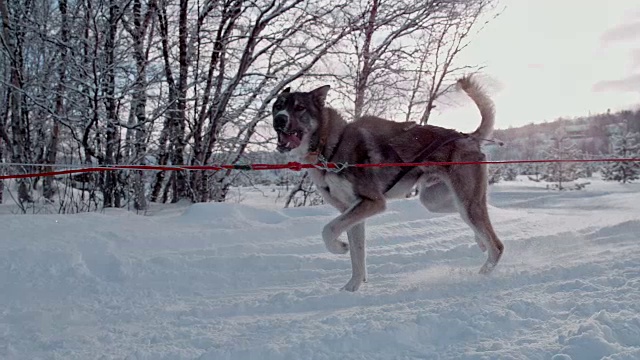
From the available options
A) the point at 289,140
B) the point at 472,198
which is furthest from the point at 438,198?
the point at 289,140

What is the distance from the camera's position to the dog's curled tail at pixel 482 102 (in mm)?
4598

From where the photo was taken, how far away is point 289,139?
3947mm

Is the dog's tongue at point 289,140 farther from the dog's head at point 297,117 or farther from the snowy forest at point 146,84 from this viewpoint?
the snowy forest at point 146,84

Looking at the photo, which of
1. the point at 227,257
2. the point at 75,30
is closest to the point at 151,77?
the point at 75,30

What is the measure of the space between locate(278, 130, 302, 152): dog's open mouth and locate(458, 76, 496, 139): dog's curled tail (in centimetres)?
179

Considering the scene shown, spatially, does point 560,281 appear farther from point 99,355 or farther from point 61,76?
point 61,76

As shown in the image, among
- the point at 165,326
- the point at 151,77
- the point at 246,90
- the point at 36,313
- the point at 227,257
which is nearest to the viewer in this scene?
the point at 165,326

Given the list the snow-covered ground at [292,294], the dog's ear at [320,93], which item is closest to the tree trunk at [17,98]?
the snow-covered ground at [292,294]

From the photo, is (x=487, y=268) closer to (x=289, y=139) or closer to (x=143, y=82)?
(x=289, y=139)

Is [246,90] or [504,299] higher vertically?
[246,90]

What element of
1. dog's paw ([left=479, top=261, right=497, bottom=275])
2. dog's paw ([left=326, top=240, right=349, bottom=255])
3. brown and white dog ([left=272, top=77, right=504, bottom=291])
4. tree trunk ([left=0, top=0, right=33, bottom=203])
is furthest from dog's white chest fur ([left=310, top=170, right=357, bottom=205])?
tree trunk ([left=0, top=0, right=33, bottom=203])

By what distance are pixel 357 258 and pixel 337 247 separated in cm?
19

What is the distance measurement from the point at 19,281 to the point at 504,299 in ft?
10.9

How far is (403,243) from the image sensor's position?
5465mm
